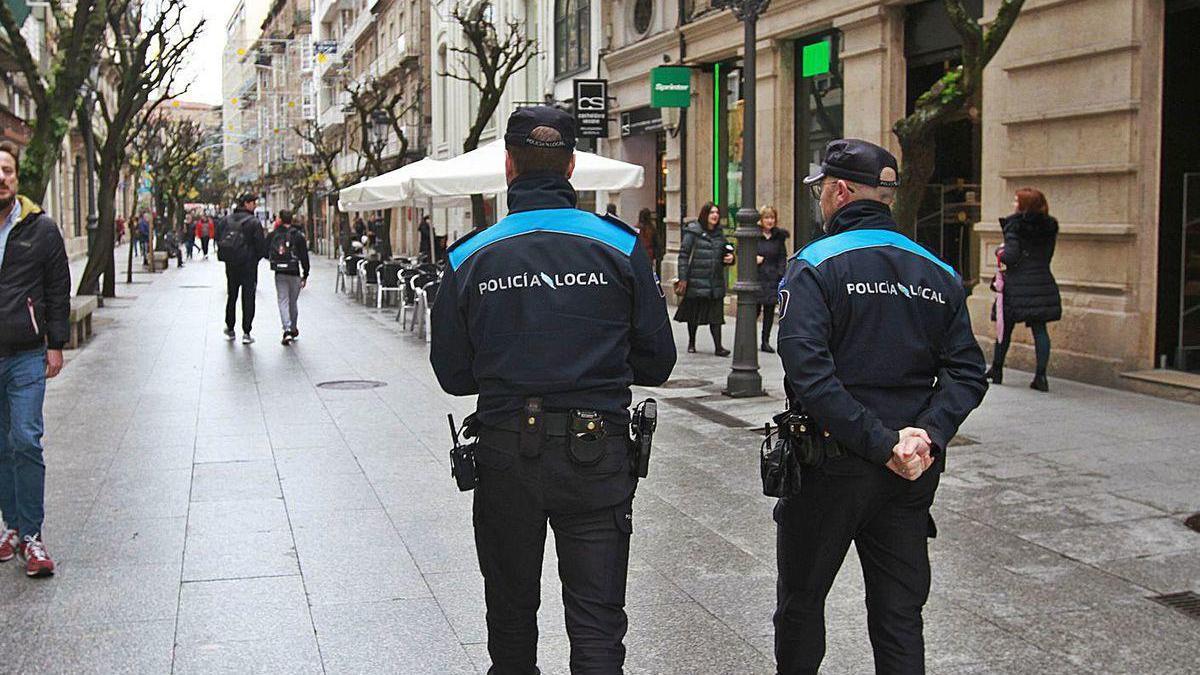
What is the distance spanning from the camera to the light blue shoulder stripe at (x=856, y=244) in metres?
3.94

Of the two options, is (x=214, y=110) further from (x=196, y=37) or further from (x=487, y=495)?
(x=487, y=495)

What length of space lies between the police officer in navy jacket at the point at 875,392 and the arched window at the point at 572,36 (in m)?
26.3

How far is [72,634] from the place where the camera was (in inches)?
209

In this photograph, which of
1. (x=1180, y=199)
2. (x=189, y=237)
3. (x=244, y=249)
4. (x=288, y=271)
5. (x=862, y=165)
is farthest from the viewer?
(x=189, y=237)

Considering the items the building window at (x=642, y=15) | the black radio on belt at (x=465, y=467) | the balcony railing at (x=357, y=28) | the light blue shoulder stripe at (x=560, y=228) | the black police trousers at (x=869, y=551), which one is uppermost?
the balcony railing at (x=357, y=28)

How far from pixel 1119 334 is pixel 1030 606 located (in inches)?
280

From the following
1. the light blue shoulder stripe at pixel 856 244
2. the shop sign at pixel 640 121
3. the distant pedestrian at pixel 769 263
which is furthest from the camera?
the shop sign at pixel 640 121

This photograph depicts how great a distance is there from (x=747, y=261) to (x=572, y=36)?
19.9m

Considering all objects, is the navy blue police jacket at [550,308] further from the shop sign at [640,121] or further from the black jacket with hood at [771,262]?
the shop sign at [640,121]

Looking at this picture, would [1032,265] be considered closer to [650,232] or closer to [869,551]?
[869,551]

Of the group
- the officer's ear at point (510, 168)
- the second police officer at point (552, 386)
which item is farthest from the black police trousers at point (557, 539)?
the officer's ear at point (510, 168)

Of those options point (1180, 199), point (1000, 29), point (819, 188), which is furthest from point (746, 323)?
point (819, 188)

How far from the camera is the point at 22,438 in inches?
240

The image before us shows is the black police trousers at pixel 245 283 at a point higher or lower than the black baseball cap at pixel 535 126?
lower
